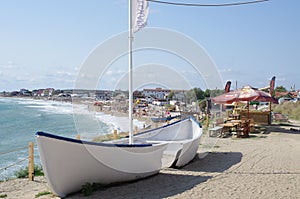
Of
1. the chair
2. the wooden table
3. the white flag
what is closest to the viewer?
the white flag

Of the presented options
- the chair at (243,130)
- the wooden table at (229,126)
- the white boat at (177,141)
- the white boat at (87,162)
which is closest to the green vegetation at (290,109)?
the wooden table at (229,126)

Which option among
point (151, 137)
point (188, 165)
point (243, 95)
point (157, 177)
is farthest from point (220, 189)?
point (243, 95)

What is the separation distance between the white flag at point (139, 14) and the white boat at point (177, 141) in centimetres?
298

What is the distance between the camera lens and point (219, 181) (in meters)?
6.99

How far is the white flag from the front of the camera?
26.1 ft

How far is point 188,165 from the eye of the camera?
8859mm

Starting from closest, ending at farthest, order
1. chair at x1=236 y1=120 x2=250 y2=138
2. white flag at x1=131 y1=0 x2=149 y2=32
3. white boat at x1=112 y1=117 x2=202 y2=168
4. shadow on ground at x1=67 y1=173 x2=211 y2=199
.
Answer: shadow on ground at x1=67 y1=173 x2=211 y2=199 < white flag at x1=131 y1=0 x2=149 y2=32 < white boat at x1=112 y1=117 x2=202 y2=168 < chair at x1=236 y1=120 x2=250 y2=138

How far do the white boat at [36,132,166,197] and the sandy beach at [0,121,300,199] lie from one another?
0.22 meters

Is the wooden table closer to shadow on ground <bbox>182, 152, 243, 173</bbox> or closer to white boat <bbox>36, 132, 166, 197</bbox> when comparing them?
shadow on ground <bbox>182, 152, 243, 173</bbox>

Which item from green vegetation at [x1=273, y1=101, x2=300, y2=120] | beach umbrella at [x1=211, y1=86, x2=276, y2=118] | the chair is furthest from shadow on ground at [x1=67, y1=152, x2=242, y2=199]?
green vegetation at [x1=273, y1=101, x2=300, y2=120]

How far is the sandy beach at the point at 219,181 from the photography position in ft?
20.2

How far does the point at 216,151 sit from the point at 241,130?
400 cm

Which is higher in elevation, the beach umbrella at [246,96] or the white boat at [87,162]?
the beach umbrella at [246,96]

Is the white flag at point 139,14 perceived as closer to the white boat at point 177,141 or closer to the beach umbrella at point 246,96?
the white boat at point 177,141
